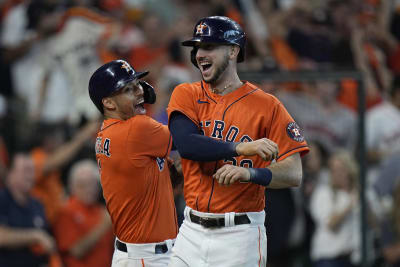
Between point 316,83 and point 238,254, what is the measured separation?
4377 mm

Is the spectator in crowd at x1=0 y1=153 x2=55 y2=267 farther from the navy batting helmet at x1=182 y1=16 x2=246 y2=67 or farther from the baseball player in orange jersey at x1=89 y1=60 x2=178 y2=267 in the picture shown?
the navy batting helmet at x1=182 y1=16 x2=246 y2=67

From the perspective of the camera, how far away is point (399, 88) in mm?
8773

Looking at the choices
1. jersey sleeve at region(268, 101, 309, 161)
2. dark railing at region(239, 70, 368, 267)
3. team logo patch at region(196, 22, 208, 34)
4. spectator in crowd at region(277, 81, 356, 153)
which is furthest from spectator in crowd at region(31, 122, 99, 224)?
jersey sleeve at region(268, 101, 309, 161)

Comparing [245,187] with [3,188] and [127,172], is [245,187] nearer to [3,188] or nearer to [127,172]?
[127,172]

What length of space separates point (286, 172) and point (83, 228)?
3966 millimetres

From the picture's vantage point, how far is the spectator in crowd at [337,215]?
730 cm

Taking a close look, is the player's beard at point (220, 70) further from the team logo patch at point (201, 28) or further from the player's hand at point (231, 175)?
the player's hand at point (231, 175)

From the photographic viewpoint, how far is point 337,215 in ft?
24.1

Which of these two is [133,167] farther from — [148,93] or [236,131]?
[236,131]

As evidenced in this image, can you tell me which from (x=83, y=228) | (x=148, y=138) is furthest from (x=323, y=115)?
(x=148, y=138)

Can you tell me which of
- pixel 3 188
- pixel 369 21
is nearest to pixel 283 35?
pixel 369 21

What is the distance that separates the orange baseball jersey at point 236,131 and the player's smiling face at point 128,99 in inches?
13.6

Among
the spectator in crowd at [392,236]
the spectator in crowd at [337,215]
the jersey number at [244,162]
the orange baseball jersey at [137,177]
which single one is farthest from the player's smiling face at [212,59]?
the spectator in crowd at [392,236]

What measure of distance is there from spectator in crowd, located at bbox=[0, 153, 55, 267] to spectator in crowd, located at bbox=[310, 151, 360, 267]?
2789mm
